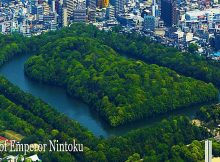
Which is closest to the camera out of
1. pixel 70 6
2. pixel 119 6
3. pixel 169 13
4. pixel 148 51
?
pixel 148 51

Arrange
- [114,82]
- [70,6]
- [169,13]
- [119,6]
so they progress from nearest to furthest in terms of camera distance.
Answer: [114,82] → [169,13] → [70,6] → [119,6]

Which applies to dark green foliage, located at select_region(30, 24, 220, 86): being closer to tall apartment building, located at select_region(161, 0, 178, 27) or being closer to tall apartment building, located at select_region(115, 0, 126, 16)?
tall apartment building, located at select_region(161, 0, 178, 27)

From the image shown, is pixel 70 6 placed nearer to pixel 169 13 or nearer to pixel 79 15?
pixel 79 15

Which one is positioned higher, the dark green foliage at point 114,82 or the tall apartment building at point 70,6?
the tall apartment building at point 70,6

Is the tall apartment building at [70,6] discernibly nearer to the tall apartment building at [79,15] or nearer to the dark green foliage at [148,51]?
the tall apartment building at [79,15]

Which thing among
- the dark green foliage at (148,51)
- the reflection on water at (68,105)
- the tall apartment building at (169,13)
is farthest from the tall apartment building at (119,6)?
the reflection on water at (68,105)

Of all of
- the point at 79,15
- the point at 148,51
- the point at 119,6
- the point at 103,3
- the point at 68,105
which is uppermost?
the point at 103,3

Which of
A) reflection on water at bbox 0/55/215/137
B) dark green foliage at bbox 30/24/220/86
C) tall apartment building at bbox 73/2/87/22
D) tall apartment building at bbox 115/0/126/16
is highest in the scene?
tall apartment building at bbox 115/0/126/16

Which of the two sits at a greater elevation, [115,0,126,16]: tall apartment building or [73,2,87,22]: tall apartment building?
[115,0,126,16]: tall apartment building

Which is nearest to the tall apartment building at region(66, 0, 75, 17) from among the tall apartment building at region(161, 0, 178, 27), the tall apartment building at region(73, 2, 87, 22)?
the tall apartment building at region(73, 2, 87, 22)

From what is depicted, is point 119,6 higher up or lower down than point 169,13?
higher up

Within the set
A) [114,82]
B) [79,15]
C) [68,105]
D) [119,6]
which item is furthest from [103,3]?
[68,105]

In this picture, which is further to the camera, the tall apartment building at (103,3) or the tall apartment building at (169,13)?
the tall apartment building at (103,3)
